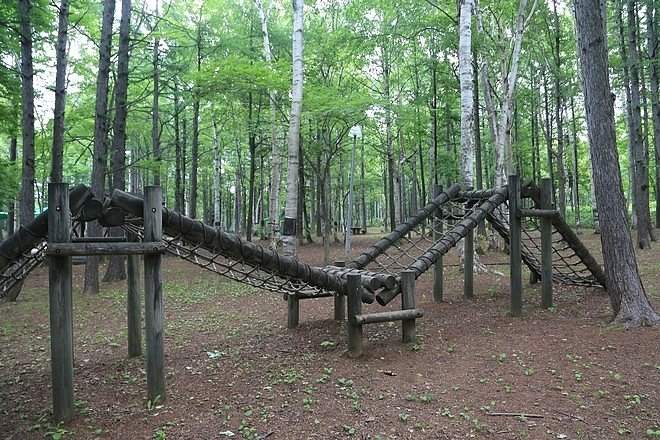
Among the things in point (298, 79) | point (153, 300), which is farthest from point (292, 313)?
point (298, 79)

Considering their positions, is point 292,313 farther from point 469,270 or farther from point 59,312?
point 469,270

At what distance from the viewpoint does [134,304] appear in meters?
4.98

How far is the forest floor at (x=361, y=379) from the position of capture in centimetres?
332

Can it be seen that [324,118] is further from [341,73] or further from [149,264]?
[149,264]

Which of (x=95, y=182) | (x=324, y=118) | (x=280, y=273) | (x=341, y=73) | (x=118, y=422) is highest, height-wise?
(x=341, y=73)

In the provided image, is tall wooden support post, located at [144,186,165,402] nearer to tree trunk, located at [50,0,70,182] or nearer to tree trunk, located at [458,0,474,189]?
tree trunk, located at [458,0,474,189]

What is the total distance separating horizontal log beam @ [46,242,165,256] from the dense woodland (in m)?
4.95

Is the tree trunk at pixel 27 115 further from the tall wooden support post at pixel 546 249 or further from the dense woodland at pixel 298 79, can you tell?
the tall wooden support post at pixel 546 249

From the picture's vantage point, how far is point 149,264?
3.91 meters

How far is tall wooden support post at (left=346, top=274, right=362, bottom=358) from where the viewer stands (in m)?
4.82

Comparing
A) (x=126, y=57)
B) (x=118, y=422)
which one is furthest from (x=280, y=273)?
(x=126, y=57)

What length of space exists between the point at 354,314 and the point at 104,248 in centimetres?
254

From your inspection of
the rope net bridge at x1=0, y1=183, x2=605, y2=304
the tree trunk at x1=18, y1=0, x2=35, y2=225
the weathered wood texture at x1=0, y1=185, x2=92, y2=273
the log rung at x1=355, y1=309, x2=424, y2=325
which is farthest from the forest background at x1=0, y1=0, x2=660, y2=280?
the log rung at x1=355, y1=309, x2=424, y2=325

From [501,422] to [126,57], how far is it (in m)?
10.3
